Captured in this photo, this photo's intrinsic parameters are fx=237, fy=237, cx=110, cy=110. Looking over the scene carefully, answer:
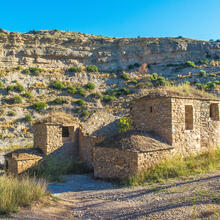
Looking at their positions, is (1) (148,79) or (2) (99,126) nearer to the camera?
(2) (99,126)

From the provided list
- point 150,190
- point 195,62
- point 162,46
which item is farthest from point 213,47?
point 150,190

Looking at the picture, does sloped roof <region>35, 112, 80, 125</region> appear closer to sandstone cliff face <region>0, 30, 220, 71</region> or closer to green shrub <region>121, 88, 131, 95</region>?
green shrub <region>121, 88, 131, 95</region>

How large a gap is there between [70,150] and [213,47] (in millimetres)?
41084

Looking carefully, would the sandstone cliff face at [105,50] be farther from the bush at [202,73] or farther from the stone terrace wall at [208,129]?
the stone terrace wall at [208,129]

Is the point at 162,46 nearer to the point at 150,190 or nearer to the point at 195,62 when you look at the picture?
the point at 195,62

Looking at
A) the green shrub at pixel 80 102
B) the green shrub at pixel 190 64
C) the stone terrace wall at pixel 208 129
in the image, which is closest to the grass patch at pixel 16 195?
the stone terrace wall at pixel 208 129

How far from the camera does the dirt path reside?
5.58 metres

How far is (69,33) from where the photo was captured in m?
51.7

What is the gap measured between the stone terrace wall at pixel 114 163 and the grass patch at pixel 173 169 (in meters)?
0.42

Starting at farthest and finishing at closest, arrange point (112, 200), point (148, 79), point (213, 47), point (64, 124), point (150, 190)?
point (213, 47), point (148, 79), point (64, 124), point (150, 190), point (112, 200)

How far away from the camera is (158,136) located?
10.6 meters

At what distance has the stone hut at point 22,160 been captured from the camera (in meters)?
11.6

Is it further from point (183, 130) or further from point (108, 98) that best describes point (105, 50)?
point (183, 130)

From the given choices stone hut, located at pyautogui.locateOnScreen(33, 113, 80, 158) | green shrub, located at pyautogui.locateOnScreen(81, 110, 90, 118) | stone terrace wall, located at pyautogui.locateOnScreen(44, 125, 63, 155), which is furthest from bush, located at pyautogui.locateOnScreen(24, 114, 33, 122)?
stone terrace wall, located at pyautogui.locateOnScreen(44, 125, 63, 155)
